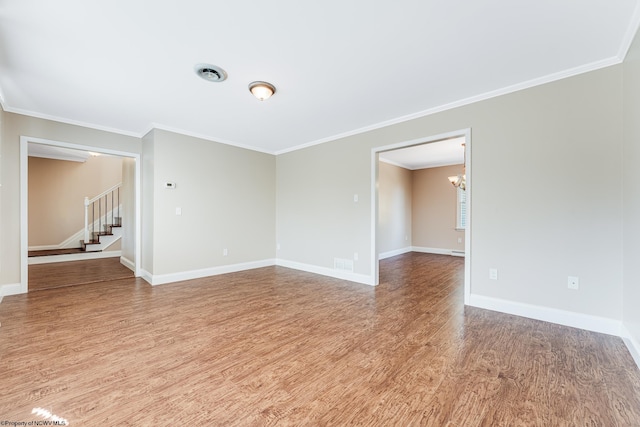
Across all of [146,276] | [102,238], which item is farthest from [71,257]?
[146,276]

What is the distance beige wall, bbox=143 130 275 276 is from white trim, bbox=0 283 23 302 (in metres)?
1.49

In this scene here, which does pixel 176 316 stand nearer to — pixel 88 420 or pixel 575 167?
pixel 88 420

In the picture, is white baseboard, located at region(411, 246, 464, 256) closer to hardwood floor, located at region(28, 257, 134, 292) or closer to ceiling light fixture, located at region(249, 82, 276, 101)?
ceiling light fixture, located at region(249, 82, 276, 101)

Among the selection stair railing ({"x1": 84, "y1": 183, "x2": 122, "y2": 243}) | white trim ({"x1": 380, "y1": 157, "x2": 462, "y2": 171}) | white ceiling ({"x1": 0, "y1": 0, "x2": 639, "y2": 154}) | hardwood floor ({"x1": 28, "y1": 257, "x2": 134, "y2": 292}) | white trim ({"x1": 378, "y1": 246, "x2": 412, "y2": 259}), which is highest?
white ceiling ({"x1": 0, "y1": 0, "x2": 639, "y2": 154})

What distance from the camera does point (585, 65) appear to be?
8.21ft

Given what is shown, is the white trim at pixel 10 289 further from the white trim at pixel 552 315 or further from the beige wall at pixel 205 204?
the white trim at pixel 552 315

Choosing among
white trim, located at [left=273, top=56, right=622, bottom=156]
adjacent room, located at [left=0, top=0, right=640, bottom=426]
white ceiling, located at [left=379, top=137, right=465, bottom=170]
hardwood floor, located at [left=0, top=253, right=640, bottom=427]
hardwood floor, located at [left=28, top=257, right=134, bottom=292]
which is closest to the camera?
hardwood floor, located at [left=0, top=253, right=640, bottom=427]

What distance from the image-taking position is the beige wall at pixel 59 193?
674 centimetres

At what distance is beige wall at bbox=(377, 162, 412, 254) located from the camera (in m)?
6.86

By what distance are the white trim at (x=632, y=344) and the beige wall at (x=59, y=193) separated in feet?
34.5

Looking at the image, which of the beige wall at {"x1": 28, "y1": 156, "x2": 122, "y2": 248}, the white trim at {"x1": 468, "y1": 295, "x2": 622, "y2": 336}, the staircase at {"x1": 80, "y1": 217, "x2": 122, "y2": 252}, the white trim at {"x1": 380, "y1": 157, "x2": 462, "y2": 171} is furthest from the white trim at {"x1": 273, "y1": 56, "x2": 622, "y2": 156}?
the beige wall at {"x1": 28, "y1": 156, "x2": 122, "y2": 248}

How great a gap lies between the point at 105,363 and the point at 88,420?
2.21 feet

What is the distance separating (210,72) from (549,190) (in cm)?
368

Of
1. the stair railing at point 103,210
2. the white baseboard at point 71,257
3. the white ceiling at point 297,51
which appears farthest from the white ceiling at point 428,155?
the stair railing at point 103,210
